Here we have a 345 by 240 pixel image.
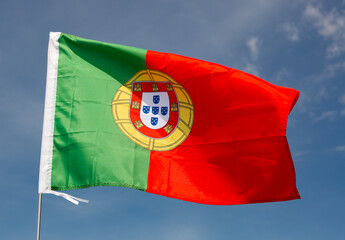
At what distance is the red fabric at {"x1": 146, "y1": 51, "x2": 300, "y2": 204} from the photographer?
13.2m

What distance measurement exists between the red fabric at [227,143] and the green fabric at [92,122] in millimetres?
669

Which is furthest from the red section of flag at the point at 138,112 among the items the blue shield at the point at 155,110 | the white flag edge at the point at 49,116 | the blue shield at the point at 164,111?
the white flag edge at the point at 49,116

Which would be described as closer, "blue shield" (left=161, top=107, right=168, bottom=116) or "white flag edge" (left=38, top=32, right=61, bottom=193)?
"white flag edge" (left=38, top=32, right=61, bottom=193)

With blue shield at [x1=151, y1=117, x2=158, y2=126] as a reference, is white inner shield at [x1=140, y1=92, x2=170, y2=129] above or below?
above

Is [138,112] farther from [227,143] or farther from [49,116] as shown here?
[227,143]

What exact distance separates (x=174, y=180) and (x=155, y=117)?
6.63 feet

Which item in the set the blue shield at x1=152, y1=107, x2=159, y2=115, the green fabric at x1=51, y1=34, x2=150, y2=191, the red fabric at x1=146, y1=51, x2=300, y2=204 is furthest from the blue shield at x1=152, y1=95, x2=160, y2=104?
the green fabric at x1=51, y1=34, x2=150, y2=191

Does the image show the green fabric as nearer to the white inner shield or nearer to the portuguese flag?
the portuguese flag

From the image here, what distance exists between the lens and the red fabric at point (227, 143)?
43.2ft

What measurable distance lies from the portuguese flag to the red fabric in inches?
1.2

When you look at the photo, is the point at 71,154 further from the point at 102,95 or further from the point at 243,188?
the point at 243,188

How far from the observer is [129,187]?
40.9ft

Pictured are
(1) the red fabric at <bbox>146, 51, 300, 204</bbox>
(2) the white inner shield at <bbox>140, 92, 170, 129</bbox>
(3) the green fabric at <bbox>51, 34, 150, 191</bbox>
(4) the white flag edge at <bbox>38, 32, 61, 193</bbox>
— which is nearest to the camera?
(4) the white flag edge at <bbox>38, 32, 61, 193</bbox>

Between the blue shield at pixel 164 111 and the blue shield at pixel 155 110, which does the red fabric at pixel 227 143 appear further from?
the blue shield at pixel 155 110
